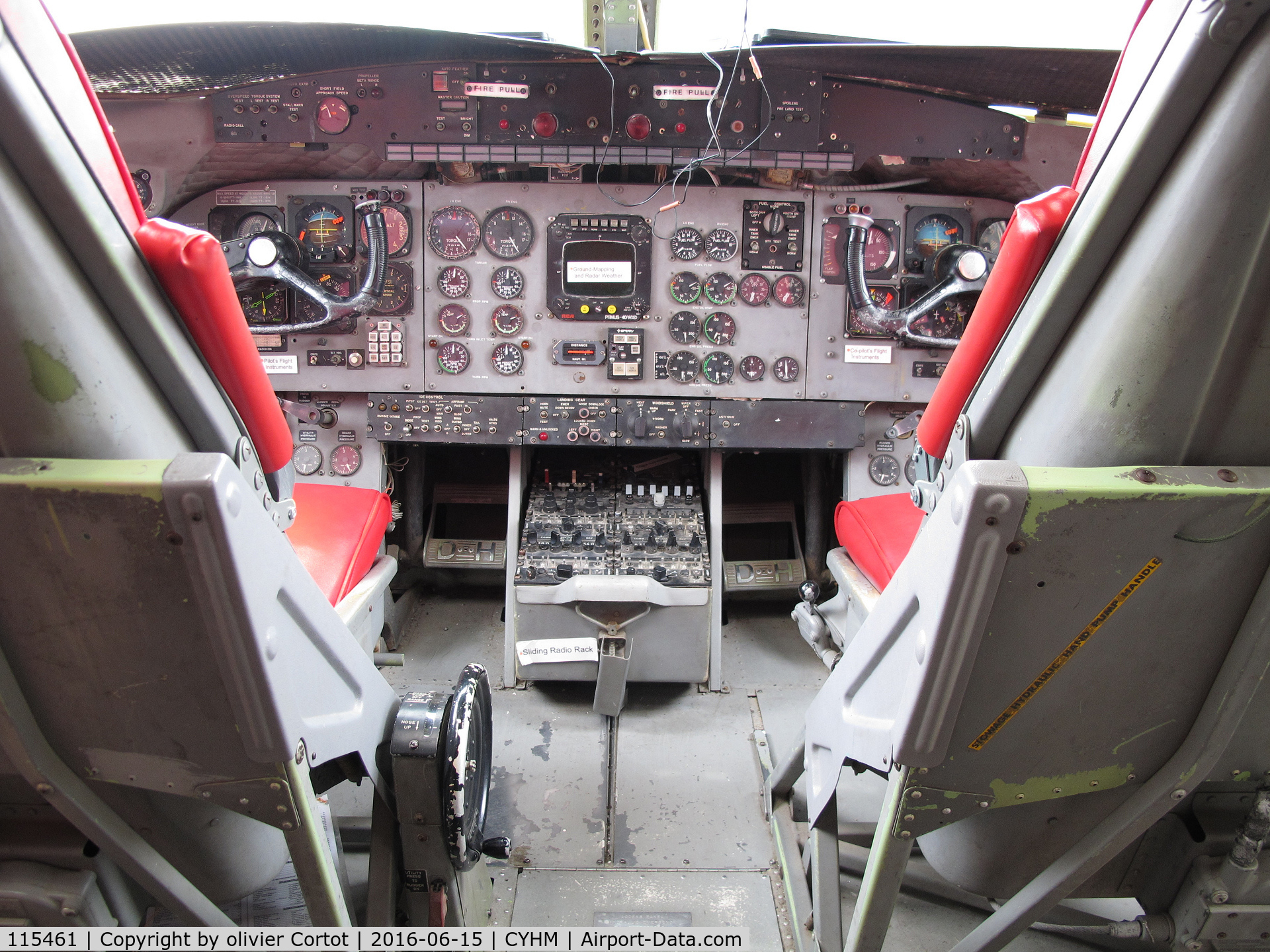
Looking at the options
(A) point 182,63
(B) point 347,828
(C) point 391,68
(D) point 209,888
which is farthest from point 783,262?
(D) point 209,888

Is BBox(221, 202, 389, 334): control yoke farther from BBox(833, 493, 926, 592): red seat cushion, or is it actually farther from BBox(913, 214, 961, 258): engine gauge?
BBox(913, 214, 961, 258): engine gauge

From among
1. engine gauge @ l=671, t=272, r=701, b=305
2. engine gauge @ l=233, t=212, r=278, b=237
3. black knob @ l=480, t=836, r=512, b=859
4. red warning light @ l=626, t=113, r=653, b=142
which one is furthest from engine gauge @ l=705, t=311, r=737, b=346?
black knob @ l=480, t=836, r=512, b=859

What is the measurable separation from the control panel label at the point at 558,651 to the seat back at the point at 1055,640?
1443 millimetres

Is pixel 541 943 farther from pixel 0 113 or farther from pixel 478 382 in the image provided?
pixel 478 382

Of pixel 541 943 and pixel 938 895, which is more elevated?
pixel 541 943

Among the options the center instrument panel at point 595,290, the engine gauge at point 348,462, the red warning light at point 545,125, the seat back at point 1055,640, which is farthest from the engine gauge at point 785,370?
the seat back at point 1055,640

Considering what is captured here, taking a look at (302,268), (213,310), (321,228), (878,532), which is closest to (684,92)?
(321,228)

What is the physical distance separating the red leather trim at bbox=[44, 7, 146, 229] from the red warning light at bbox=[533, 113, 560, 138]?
6.06 ft

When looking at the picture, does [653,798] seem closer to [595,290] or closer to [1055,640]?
[1055,640]

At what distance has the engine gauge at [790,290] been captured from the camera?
3.03 meters

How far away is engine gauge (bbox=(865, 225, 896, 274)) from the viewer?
3.04 m

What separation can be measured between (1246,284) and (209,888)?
1824 mm

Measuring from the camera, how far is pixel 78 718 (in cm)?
110

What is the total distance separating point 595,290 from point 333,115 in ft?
3.61
